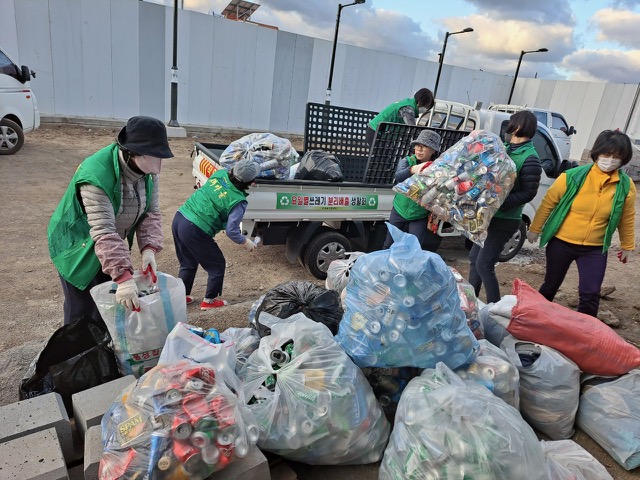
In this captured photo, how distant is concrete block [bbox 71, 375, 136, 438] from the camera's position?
176cm

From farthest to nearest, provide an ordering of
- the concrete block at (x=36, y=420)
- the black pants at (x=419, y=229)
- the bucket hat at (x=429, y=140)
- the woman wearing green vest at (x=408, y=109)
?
1. the woman wearing green vest at (x=408, y=109)
2. the black pants at (x=419, y=229)
3. the bucket hat at (x=429, y=140)
4. the concrete block at (x=36, y=420)

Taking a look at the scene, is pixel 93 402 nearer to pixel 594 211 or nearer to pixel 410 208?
pixel 410 208

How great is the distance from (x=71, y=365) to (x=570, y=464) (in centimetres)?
231

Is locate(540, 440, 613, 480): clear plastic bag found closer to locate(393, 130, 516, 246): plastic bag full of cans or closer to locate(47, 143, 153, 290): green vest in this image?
locate(393, 130, 516, 246): plastic bag full of cans

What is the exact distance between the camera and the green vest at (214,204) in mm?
3406

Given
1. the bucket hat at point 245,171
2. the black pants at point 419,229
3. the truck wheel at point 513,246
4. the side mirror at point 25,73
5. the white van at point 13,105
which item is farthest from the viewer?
the side mirror at point 25,73

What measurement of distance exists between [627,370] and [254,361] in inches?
78.4

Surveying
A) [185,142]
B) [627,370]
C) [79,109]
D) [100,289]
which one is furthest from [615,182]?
[79,109]

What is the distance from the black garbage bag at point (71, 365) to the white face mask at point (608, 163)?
3.34m

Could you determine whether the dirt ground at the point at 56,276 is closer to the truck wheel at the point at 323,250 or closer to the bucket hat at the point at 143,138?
the truck wheel at the point at 323,250

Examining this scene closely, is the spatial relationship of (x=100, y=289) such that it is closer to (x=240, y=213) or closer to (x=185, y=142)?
(x=240, y=213)

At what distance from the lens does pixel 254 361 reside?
1940 mm

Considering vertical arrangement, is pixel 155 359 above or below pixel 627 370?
below

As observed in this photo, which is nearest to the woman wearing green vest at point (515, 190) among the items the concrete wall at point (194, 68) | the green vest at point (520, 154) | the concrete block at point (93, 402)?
the green vest at point (520, 154)
